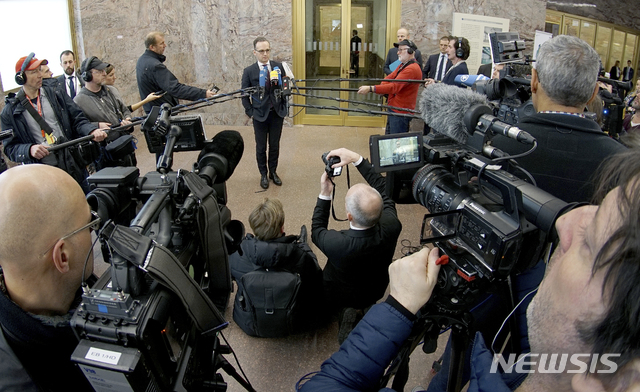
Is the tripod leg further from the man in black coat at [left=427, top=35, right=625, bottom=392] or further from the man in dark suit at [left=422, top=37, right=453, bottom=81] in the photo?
the man in dark suit at [left=422, top=37, right=453, bottom=81]

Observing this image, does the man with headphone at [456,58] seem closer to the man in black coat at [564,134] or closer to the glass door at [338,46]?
the glass door at [338,46]

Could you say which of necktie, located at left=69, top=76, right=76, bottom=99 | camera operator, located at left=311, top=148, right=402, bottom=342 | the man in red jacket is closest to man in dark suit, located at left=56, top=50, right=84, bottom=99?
necktie, located at left=69, top=76, right=76, bottom=99

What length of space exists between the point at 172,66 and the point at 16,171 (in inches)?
261

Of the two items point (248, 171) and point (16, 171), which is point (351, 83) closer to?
point (248, 171)

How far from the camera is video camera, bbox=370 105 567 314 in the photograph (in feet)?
3.64

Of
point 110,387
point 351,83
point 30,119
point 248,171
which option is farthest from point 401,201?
point 351,83

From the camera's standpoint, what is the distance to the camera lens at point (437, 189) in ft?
4.53

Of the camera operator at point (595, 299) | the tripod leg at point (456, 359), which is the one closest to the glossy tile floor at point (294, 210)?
the tripod leg at point (456, 359)

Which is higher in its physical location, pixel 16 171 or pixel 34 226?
pixel 16 171

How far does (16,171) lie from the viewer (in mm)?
990

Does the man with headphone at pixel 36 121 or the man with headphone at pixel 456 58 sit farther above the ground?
the man with headphone at pixel 456 58

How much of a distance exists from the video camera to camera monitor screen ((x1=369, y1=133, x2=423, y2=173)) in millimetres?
59

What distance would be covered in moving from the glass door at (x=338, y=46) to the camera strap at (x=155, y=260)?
6.08 metres

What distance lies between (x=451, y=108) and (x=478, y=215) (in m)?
0.52
